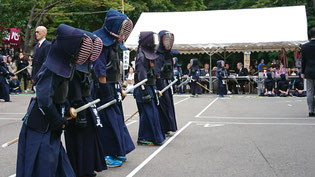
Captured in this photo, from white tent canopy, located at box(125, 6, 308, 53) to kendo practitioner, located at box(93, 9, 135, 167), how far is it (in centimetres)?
1900

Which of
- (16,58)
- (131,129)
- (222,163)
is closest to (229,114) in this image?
(131,129)

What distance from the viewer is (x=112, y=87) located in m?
7.00

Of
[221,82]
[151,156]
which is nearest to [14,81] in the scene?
[221,82]

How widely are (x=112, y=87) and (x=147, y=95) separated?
1.57 metres

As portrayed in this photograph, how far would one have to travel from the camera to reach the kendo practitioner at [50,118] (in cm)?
459

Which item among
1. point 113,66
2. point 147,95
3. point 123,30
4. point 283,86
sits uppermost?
point 123,30

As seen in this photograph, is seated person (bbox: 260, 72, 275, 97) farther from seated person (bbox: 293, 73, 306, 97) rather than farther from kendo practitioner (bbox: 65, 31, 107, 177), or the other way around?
kendo practitioner (bbox: 65, 31, 107, 177)

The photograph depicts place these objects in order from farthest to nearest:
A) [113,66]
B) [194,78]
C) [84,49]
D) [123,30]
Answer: [194,78] → [123,30] → [113,66] → [84,49]

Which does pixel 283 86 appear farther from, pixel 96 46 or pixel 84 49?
pixel 84 49

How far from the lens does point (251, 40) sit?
25297mm

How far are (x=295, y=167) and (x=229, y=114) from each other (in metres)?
8.21

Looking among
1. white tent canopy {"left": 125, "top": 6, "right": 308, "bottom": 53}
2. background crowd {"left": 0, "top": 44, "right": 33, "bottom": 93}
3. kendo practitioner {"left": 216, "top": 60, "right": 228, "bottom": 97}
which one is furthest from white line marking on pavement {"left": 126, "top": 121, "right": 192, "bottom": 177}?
background crowd {"left": 0, "top": 44, "right": 33, "bottom": 93}

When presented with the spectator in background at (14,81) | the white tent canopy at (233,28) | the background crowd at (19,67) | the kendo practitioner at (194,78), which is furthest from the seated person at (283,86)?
the spectator in background at (14,81)

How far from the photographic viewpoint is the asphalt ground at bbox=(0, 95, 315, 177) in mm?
6645
